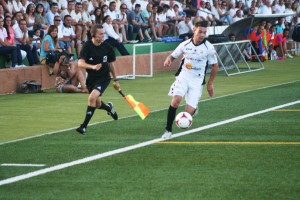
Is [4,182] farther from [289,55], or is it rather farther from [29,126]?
[289,55]

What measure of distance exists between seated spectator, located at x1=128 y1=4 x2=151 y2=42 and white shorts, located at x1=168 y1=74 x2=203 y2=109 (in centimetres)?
1865

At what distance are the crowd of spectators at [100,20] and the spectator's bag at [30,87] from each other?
1.08 m

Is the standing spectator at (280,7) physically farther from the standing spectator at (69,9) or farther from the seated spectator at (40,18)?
the seated spectator at (40,18)

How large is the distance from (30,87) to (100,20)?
24.5 ft

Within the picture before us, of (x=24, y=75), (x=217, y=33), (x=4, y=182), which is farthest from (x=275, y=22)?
(x=4, y=182)

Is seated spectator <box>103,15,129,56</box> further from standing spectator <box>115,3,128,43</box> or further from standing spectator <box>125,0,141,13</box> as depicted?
standing spectator <box>125,0,141,13</box>

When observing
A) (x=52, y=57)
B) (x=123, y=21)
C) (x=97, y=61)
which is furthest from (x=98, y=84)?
(x=123, y=21)

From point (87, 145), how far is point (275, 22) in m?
29.8

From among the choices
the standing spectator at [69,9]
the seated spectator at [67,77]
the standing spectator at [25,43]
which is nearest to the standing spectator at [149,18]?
the standing spectator at [69,9]

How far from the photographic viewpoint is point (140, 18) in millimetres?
37188

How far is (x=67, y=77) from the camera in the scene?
1069 inches

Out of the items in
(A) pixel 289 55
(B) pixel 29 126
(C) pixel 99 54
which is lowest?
(A) pixel 289 55

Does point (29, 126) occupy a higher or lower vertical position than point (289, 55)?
higher

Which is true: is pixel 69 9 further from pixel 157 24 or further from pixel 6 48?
pixel 157 24
